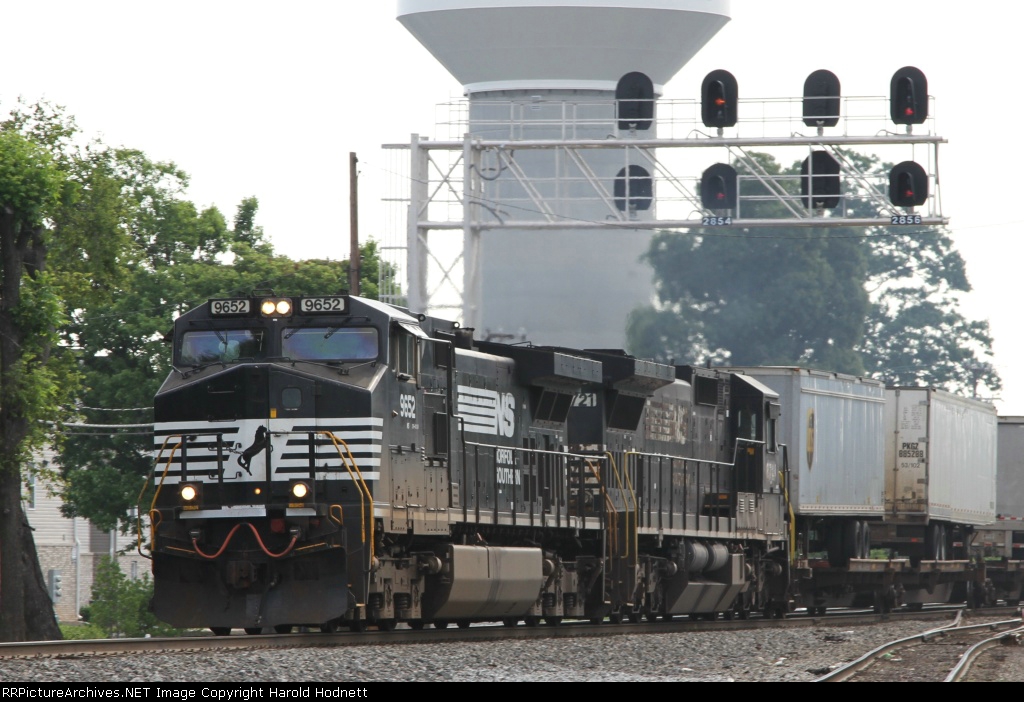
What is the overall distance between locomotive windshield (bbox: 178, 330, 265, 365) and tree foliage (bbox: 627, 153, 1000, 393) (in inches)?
2697

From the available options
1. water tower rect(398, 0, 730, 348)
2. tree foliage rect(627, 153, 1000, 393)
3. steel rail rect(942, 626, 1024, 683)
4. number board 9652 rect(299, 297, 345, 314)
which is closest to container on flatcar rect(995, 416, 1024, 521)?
steel rail rect(942, 626, 1024, 683)

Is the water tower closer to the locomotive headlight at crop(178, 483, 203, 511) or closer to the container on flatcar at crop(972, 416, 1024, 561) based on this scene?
the container on flatcar at crop(972, 416, 1024, 561)

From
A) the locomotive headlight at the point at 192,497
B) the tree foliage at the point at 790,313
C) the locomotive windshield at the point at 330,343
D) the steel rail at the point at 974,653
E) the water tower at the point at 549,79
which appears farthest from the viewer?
the tree foliage at the point at 790,313

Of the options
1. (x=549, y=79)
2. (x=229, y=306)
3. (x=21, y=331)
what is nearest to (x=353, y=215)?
(x=21, y=331)

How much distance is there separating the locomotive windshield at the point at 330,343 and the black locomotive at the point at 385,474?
0.02 m

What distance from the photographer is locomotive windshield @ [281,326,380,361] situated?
18.6m

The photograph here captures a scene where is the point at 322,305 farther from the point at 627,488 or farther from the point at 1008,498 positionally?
the point at 1008,498

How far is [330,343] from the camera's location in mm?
18641

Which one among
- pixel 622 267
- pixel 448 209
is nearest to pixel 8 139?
pixel 448 209

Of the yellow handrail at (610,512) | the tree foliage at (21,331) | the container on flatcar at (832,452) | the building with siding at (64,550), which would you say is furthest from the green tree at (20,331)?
the building with siding at (64,550)

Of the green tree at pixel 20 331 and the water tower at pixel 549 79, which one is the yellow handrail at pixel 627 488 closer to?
the green tree at pixel 20 331

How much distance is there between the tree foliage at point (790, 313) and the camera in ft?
297

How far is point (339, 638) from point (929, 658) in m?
6.61

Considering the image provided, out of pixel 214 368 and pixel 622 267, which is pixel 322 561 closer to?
pixel 214 368
